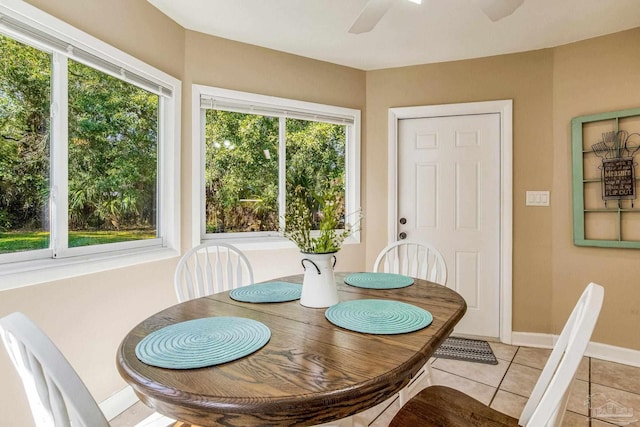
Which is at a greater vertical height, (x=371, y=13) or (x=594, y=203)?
(x=371, y=13)

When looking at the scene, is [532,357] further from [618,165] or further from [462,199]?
[618,165]

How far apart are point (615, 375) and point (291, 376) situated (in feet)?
8.57

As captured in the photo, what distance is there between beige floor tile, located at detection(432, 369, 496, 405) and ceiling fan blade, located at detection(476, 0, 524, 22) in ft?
6.23

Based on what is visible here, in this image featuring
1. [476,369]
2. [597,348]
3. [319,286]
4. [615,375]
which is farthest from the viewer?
[597,348]

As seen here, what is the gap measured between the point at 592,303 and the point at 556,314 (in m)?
2.40

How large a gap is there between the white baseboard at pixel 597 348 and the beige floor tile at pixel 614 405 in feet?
1.38

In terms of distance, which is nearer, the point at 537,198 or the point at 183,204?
the point at 183,204

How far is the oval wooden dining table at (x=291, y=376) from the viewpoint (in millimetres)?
725

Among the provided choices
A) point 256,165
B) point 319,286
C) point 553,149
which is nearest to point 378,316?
point 319,286

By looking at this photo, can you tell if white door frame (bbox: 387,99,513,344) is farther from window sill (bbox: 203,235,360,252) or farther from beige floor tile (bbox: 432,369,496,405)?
window sill (bbox: 203,235,360,252)

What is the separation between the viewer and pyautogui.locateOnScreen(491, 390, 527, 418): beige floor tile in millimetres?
1922

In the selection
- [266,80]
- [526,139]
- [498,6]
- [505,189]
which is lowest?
[505,189]

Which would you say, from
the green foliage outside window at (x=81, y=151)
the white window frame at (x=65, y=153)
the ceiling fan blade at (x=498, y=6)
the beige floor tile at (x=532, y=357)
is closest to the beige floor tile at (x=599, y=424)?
the beige floor tile at (x=532, y=357)

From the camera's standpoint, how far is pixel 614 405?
1.96 metres
